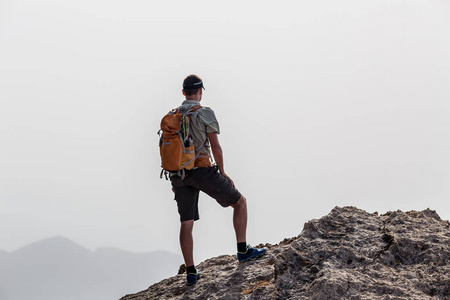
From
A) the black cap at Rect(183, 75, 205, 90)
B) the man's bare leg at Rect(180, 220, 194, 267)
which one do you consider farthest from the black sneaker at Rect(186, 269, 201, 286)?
the black cap at Rect(183, 75, 205, 90)

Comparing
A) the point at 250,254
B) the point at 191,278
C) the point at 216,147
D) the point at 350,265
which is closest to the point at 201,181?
the point at 216,147

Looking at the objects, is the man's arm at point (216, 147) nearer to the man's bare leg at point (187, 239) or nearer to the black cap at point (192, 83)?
the black cap at point (192, 83)

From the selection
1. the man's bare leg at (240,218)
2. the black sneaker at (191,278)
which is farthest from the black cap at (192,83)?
the black sneaker at (191,278)

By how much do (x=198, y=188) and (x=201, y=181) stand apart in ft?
0.61

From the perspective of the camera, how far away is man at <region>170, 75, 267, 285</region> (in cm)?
817

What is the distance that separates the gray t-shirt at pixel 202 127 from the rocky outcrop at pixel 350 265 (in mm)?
2025

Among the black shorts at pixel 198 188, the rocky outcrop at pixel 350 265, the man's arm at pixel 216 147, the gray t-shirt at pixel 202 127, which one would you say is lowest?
the rocky outcrop at pixel 350 265

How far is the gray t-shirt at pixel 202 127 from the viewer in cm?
813

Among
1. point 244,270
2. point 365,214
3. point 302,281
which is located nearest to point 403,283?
point 302,281

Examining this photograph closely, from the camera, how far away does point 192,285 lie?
862 cm

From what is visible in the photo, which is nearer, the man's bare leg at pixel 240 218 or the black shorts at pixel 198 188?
the black shorts at pixel 198 188

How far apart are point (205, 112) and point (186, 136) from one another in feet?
1.58

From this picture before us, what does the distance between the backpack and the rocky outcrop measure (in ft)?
6.16

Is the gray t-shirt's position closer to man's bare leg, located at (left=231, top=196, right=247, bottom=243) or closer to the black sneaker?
man's bare leg, located at (left=231, top=196, right=247, bottom=243)
